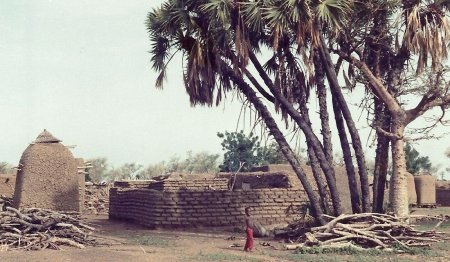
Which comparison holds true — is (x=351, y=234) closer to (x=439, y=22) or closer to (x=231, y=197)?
(x=231, y=197)

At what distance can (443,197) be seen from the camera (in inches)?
1083

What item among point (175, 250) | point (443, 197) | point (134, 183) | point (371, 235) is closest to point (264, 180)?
point (134, 183)

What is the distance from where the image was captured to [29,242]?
10.9 m

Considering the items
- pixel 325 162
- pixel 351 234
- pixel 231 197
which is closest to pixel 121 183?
pixel 231 197

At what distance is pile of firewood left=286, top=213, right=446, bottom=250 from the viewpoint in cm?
1105

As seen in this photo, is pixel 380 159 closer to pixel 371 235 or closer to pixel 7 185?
pixel 371 235

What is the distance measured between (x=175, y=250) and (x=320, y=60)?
583 centimetres

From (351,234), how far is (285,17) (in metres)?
4.66

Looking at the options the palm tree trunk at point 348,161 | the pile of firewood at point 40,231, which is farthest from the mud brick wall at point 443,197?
the pile of firewood at point 40,231

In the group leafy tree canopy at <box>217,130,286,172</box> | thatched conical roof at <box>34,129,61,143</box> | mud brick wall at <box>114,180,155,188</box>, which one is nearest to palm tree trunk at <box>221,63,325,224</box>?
thatched conical roof at <box>34,129,61,143</box>

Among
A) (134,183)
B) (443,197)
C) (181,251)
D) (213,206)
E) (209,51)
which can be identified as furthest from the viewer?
(443,197)

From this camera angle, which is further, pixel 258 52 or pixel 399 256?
pixel 258 52

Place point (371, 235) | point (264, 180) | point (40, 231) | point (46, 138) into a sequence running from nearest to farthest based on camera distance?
point (371, 235) < point (40, 231) < point (46, 138) < point (264, 180)

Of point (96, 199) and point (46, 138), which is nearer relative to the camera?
point (46, 138)
